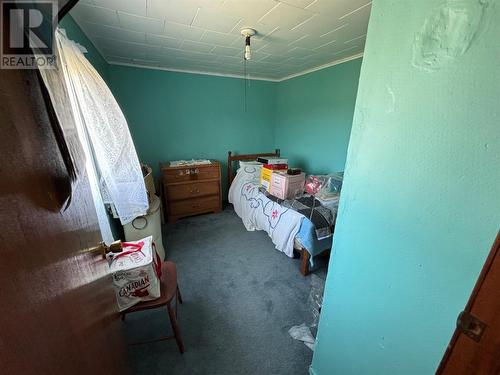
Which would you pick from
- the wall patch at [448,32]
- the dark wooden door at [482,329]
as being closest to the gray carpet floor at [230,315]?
the dark wooden door at [482,329]

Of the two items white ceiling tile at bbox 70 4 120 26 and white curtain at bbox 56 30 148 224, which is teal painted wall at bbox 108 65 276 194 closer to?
white ceiling tile at bbox 70 4 120 26

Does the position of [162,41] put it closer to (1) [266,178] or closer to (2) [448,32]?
(1) [266,178]

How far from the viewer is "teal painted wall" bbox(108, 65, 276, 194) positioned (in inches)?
110

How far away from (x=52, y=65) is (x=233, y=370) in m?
1.62

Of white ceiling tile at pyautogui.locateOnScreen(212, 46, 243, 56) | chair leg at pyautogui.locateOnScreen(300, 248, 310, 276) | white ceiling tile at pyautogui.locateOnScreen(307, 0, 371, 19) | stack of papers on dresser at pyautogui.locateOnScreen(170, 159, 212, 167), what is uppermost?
white ceiling tile at pyautogui.locateOnScreen(307, 0, 371, 19)

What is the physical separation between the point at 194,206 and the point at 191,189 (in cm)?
27

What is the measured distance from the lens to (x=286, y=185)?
7.28 feet

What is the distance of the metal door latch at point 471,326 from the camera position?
474 millimetres

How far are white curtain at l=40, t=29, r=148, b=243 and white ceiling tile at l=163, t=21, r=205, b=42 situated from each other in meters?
0.77

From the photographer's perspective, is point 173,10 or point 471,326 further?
point 173,10

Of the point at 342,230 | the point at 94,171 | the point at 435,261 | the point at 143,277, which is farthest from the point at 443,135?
the point at 94,171

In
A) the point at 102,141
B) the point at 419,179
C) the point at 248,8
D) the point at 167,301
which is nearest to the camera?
the point at 419,179
